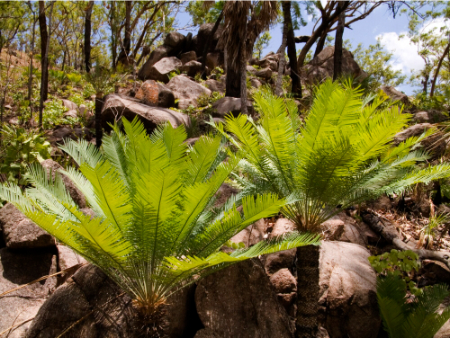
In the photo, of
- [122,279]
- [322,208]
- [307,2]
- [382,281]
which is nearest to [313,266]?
[322,208]

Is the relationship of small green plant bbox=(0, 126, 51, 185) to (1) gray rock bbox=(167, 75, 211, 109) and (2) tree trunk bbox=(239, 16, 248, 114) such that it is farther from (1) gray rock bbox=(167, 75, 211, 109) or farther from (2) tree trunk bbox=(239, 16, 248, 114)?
(1) gray rock bbox=(167, 75, 211, 109)

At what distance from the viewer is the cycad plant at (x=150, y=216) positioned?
2135 millimetres

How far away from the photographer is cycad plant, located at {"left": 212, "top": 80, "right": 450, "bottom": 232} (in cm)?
292

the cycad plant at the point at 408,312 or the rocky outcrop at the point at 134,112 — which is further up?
the rocky outcrop at the point at 134,112

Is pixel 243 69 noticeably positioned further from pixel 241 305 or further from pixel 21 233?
pixel 241 305

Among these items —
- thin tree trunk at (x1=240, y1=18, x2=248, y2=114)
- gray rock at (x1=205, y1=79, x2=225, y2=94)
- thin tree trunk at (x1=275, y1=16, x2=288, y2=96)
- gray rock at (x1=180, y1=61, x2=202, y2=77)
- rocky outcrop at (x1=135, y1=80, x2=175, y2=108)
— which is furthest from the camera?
gray rock at (x1=180, y1=61, x2=202, y2=77)

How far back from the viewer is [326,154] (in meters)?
2.89

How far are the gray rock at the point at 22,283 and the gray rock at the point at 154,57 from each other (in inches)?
562

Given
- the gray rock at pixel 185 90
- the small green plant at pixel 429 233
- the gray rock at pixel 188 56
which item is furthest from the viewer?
the gray rock at pixel 188 56

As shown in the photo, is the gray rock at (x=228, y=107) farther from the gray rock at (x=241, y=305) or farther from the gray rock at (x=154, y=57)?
the gray rock at (x=154, y=57)

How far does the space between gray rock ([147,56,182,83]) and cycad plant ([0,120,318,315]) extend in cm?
1340

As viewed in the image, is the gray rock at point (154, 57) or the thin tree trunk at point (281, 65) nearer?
the thin tree trunk at point (281, 65)

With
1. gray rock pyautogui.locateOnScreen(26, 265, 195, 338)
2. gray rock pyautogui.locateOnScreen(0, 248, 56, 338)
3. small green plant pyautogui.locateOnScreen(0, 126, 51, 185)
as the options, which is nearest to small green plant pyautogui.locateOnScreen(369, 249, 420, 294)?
gray rock pyautogui.locateOnScreen(26, 265, 195, 338)

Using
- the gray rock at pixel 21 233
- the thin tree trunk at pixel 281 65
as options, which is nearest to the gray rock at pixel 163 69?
the thin tree trunk at pixel 281 65
